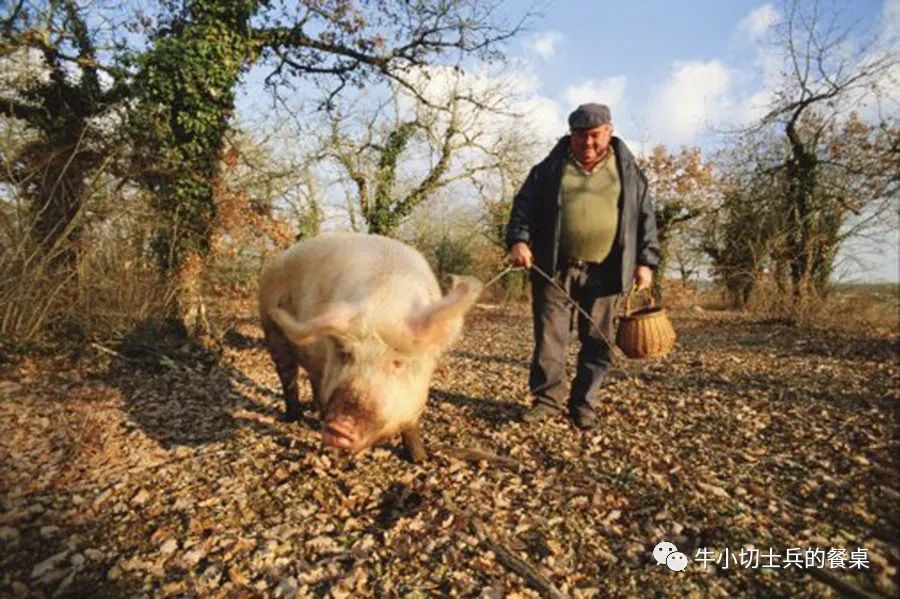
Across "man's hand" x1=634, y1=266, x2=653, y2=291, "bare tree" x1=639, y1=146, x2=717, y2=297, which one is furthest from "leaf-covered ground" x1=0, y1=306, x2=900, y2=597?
"bare tree" x1=639, y1=146, x2=717, y2=297

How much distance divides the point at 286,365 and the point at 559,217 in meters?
2.55

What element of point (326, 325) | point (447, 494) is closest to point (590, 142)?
point (326, 325)

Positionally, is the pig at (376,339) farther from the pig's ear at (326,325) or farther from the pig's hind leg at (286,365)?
the pig's hind leg at (286,365)

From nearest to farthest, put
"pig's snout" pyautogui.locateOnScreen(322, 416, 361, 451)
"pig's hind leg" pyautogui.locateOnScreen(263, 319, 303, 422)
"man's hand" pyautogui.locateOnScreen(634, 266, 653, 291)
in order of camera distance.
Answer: "pig's snout" pyautogui.locateOnScreen(322, 416, 361, 451)
"man's hand" pyautogui.locateOnScreen(634, 266, 653, 291)
"pig's hind leg" pyautogui.locateOnScreen(263, 319, 303, 422)

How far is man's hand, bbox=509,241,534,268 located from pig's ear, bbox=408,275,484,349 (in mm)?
1166

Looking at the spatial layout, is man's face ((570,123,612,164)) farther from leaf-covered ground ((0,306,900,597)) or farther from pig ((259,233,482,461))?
leaf-covered ground ((0,306,900,597))

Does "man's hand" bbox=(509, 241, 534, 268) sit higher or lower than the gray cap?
lower

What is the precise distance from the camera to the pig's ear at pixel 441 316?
9.65 feet

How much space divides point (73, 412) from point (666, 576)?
4817 mm

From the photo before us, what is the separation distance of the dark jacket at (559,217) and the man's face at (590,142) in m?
0.14

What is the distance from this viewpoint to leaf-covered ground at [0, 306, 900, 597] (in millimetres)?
2607

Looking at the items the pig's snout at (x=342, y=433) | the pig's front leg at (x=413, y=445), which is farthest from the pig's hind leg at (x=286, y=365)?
the pig's snout at (x=342, y=433)

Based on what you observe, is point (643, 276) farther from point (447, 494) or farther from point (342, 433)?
point (342, 433)

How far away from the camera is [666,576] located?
261 cm
